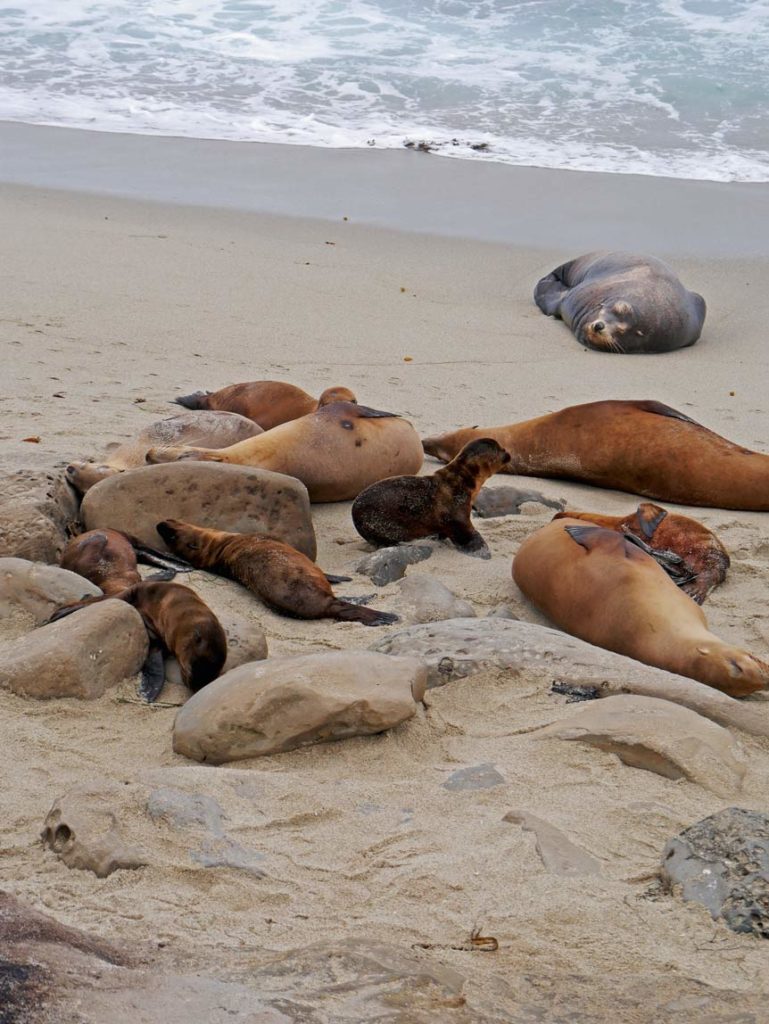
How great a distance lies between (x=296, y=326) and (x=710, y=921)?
18.9ft

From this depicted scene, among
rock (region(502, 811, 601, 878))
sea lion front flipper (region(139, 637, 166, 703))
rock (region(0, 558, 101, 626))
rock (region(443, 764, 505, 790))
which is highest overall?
rock (region(502, 811, 601, 878))

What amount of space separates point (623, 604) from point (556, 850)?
1.39 m

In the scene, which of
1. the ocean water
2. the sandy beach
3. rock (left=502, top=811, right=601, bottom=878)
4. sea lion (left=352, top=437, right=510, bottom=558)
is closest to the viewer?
the sandy beach

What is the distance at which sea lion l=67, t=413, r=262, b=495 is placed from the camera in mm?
5004

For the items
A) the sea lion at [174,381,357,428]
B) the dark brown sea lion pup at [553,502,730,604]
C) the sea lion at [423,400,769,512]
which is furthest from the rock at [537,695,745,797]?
the sea lion at [174,381,357,428]

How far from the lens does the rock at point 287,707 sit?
2.84m

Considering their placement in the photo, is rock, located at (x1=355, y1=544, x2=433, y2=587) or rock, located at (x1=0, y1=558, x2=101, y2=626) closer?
rock, located at (x1=0, y1=558, x2=101, y2=626)

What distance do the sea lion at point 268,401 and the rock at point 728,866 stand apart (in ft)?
11.2

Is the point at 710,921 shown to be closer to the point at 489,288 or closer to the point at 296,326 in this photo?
the point at 296,326

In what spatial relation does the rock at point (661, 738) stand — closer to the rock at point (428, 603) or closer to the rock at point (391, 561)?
the rock at point (428, 603)

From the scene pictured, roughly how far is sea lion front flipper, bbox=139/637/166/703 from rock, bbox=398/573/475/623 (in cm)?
82

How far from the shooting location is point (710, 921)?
7.19 ft

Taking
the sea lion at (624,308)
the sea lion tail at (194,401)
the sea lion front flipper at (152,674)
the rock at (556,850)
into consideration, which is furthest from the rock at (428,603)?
the sea lion at (624,308)

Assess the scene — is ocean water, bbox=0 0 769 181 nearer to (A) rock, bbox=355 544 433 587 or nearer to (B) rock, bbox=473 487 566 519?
(B) rock, bbox=473 487 566 519
